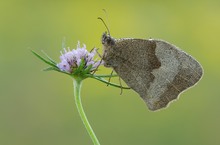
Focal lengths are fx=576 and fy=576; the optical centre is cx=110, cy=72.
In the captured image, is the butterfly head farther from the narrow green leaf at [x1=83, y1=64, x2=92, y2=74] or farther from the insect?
→ the narrow green leaf at [x1=83, y1=64, x2=92, y2=74]

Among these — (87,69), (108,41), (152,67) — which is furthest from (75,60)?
(152,67)

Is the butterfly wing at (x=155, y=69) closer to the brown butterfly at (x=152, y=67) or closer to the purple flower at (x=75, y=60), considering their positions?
the brown butterfly at (x=152, y=67)

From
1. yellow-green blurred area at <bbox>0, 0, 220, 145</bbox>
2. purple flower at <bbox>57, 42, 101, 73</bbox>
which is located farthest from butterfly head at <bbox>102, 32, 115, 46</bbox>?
yellow-green blurred area at <bbox>0, 0, 220, 145</bbox>

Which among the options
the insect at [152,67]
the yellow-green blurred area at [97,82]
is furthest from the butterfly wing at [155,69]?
the yellow-green blurred area at [97,82]

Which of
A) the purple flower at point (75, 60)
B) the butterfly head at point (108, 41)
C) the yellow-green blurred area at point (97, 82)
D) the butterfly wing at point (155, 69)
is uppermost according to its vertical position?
the yellow-green blurred area at point (97, 82)

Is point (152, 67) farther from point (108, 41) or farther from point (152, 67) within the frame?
point (108, 41)

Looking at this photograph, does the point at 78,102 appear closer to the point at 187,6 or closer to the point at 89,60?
the point at 89,60
